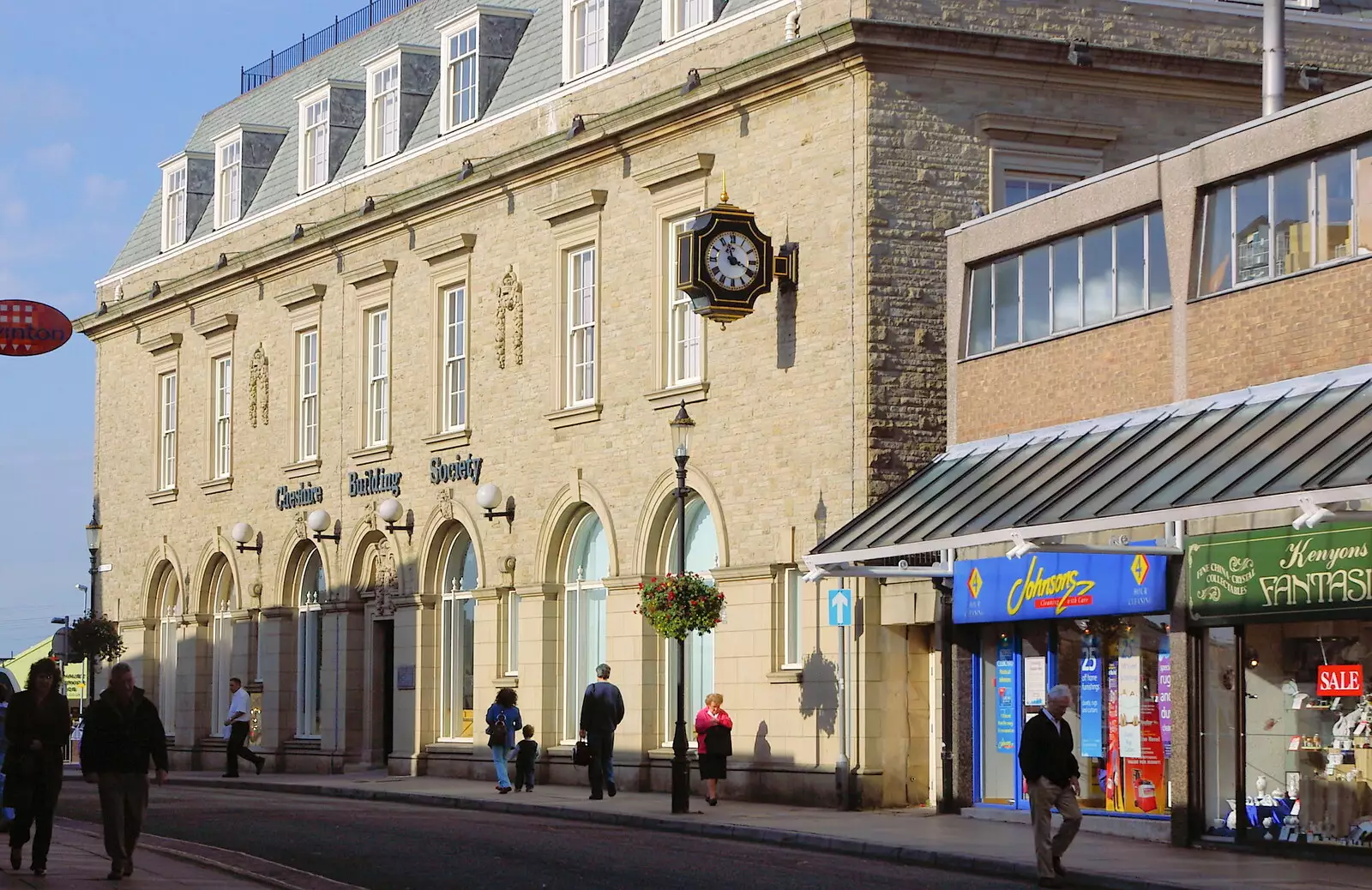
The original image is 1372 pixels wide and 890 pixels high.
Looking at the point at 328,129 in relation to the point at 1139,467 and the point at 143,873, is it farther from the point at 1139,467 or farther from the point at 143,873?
the point at 143,873

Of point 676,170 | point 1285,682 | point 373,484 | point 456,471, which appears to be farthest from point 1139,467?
point 373,484

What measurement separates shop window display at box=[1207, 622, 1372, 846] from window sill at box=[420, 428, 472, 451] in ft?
57.6

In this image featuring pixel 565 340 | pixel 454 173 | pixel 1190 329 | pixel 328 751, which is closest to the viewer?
pixel 1190 329

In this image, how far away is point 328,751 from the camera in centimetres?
4181

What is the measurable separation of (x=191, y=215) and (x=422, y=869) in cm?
3384

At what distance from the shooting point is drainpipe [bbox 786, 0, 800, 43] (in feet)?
98.7

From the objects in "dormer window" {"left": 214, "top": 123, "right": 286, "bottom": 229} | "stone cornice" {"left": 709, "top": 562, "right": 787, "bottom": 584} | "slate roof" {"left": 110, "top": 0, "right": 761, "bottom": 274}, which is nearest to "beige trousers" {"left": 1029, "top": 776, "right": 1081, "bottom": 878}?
"stone cornice" {"left": 709, "top": 562, "right": 787, "bottom": 584}

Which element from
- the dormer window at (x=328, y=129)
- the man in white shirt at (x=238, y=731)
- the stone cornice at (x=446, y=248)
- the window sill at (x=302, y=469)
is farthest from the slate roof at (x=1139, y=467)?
the dormer window at (x=328, y=129)

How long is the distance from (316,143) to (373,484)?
8.08m

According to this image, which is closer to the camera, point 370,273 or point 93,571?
point 370,273

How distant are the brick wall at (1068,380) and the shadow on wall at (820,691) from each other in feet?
11.6

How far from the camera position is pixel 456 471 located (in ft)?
124

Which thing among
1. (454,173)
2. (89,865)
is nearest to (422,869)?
(89,865)

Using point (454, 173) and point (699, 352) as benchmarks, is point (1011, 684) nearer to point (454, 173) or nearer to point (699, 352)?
point (699, 352)
